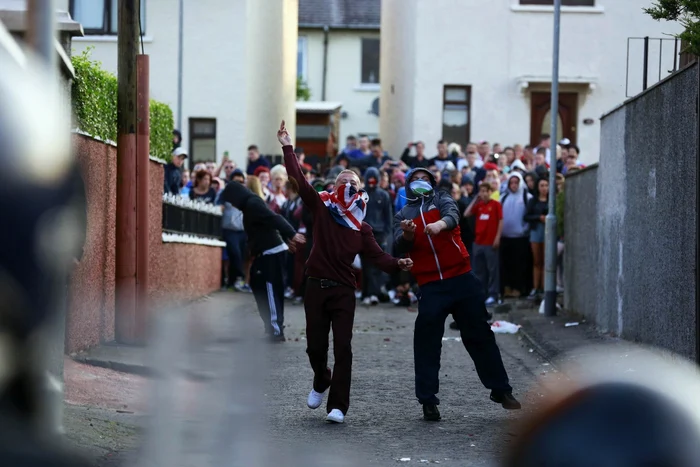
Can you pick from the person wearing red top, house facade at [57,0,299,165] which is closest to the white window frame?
house facade at [57,0,299,165]

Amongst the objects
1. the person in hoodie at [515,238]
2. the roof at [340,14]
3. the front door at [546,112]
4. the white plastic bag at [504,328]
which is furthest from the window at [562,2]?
the roof at [340,14]

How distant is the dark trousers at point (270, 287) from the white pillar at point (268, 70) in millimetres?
17697

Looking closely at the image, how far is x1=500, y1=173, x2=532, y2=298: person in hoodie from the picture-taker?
21.0 m

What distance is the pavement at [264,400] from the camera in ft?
19.1

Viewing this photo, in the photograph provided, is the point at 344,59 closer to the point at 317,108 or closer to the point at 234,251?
the point at 317,108

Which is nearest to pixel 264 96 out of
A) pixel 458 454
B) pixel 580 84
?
pixel 580 84

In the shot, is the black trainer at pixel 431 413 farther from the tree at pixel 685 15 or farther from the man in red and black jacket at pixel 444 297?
the tree at pixel 685 15

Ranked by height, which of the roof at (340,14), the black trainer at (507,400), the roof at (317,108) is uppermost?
the roof at (340,14)

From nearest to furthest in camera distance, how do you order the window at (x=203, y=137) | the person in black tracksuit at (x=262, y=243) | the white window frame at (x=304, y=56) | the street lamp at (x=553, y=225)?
1. the person in black tracksuit at (x=262, y=243)
2. the street lamp at (x=553, y=225)
3. the window at (x=203, y=137)
4. the white window frame at (x=304, y=56)

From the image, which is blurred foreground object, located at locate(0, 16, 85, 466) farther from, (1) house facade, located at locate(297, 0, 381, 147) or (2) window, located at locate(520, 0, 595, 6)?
(1) house facade, located at locate(297, 0, 381, 147)

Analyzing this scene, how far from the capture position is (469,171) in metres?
23.9

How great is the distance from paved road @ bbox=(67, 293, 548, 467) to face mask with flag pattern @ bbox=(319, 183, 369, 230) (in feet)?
3.83

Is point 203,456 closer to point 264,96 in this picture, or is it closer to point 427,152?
point 427,152

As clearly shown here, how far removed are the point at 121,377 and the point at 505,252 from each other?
11.0 m
